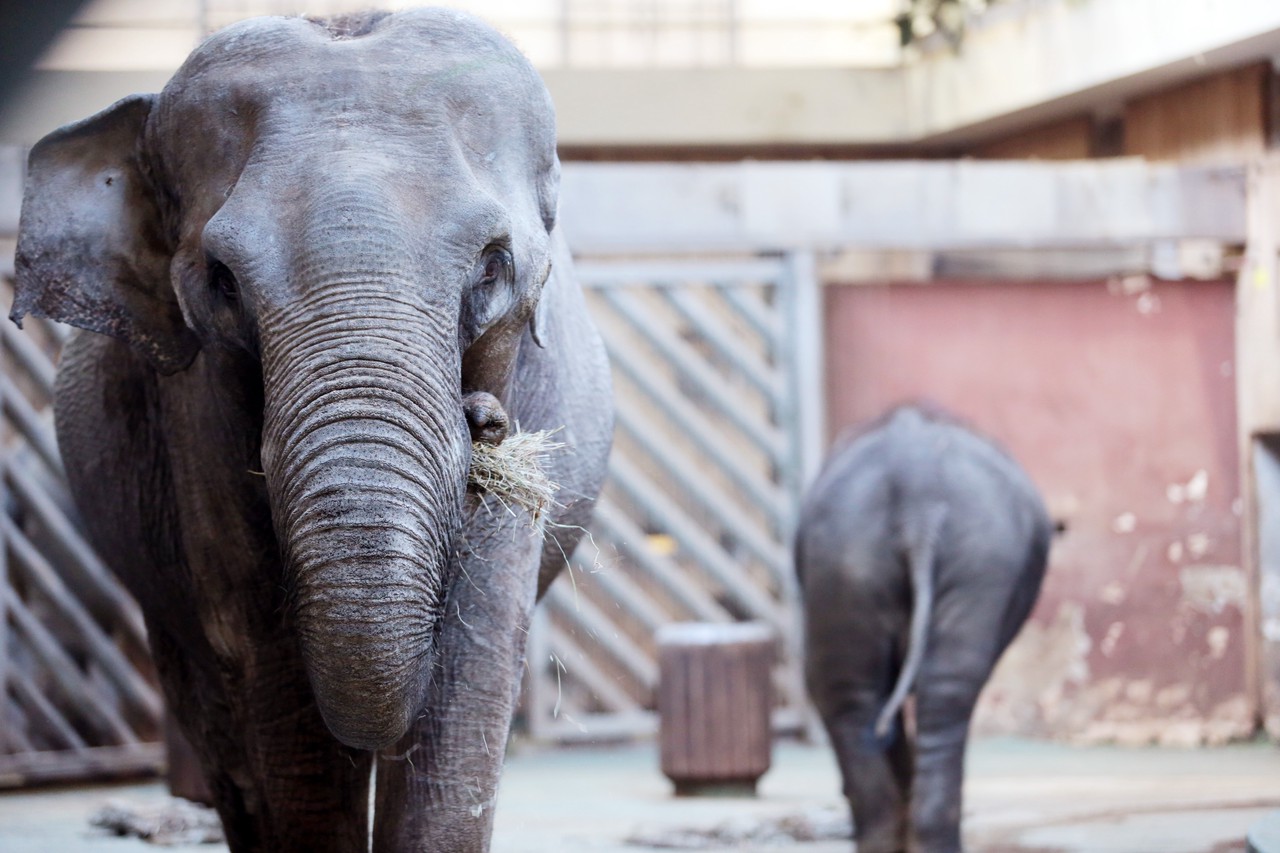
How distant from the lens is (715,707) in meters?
8.70

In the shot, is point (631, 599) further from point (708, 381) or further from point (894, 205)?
point (894, 205)

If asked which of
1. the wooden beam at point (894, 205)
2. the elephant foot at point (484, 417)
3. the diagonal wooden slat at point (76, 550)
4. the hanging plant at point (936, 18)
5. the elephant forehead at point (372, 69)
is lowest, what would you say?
the diagonal wooden slat at point (76, 550)

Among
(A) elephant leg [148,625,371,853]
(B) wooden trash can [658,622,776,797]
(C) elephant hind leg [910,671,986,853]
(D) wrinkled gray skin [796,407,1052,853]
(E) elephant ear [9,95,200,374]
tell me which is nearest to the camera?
(E) elephant ear [9,95,200,374]

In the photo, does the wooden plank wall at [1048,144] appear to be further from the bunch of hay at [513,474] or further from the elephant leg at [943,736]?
the bunch of hay at [513,474]

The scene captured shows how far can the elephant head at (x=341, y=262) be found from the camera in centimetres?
286

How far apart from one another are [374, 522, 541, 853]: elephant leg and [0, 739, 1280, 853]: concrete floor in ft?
10.5

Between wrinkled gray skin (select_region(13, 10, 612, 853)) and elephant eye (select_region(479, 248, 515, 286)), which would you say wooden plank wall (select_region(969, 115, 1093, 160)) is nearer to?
wrinkled gray skin (select_region(13, 10, 612, 853))

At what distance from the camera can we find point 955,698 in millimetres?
6188

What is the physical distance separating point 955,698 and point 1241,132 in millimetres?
6108

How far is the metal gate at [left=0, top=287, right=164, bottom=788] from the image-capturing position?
9336 millimetres

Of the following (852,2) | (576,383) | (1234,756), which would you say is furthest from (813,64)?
(576,383)

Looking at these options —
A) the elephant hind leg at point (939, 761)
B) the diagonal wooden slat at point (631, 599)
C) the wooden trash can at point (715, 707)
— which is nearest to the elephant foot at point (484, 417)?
the elephant hind leg at point (939, 761)

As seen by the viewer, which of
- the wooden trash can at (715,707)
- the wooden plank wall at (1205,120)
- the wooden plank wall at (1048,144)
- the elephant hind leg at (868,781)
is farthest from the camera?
the wooden plank wall at (1048,144)

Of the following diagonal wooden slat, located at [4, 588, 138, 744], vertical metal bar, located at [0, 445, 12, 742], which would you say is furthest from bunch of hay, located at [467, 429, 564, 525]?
diagonal wooden slat, located at [4, 588, 138, 744]
